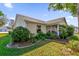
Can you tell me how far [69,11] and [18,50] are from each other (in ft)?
2.69

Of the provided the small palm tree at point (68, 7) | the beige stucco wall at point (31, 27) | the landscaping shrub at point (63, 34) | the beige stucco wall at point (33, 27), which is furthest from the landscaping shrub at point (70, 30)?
the beige stucco wall at point (31, 27)

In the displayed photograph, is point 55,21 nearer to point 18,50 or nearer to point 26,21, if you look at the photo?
point 26,21

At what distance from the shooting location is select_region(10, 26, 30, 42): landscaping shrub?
2098 millimetres

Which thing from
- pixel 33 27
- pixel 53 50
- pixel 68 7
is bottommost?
pixel 53 50

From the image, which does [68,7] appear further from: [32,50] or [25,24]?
[32,50]

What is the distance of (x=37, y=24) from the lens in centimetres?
215

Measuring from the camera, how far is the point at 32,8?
213 centimetres

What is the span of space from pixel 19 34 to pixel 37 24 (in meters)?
0.27

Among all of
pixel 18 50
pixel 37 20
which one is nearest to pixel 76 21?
pixel 37 20

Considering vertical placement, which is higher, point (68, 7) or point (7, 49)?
point (68, 7)

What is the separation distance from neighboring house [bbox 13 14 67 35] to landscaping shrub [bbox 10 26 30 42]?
0.05 meters

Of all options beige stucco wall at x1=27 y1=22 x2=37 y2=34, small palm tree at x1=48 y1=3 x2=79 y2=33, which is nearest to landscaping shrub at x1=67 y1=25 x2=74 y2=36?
small palm tree at x1=48 y1=3 x2=79 y2=33

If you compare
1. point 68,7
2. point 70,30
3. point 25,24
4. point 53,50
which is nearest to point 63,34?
point 70,30

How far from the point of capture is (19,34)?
6.91 feet
